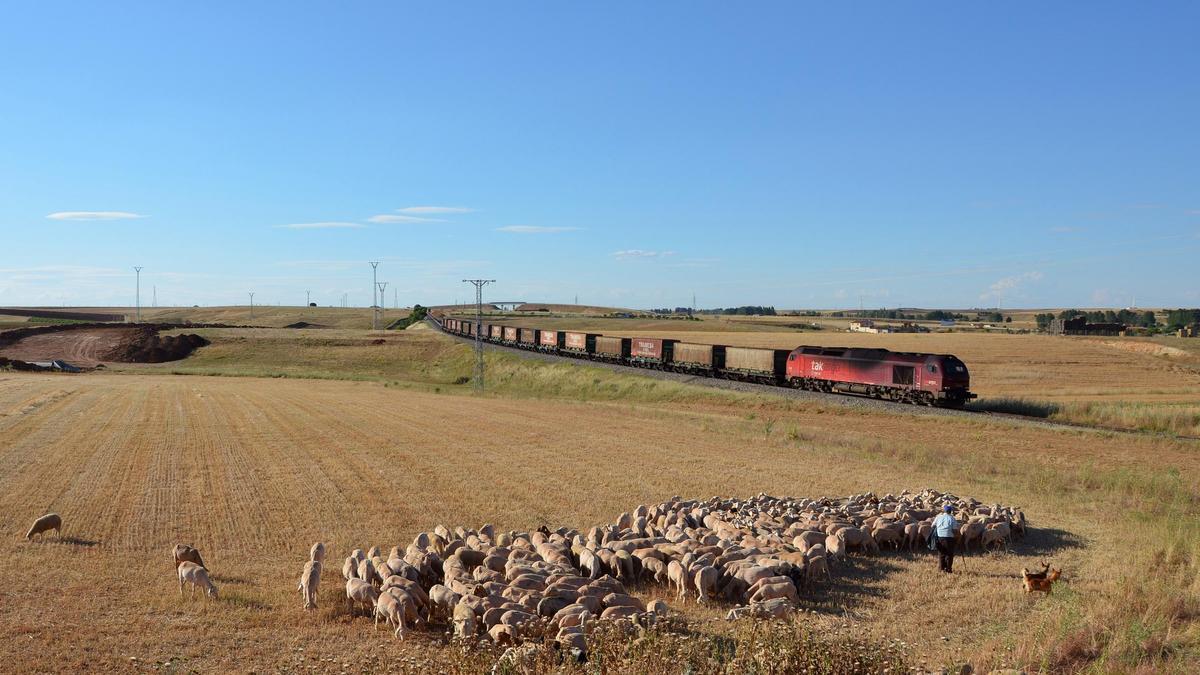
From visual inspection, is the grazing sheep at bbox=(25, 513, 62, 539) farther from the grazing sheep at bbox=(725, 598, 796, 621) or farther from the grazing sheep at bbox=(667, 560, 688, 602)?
the grazing sheep at bbox=(725, 598, 796, 621)

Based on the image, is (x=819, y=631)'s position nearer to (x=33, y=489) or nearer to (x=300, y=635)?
(x=300, y=635)

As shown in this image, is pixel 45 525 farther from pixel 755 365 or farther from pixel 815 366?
pixel 755 365

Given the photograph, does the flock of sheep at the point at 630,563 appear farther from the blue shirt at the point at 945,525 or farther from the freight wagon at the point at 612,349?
the freight wagon at the point at 612,349

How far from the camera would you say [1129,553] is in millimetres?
16750

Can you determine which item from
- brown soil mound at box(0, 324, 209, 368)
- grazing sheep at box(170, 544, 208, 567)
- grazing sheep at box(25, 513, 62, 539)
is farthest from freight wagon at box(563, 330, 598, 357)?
grazing sheep at box(170, 544, 208, 567)

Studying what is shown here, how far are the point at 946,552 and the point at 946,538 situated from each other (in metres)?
0.30

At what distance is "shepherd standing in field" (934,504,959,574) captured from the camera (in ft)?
50.8

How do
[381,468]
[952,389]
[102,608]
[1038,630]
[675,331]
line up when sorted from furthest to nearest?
[675,331] → [952,389] → [381,468] → [102,608] → [1038,630]

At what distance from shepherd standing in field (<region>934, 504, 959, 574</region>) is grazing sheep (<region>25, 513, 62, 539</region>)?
59.1 feet

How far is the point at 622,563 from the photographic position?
1549cm

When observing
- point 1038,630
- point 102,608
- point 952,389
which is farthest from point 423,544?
point 952,389

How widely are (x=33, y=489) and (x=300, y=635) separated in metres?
16.0

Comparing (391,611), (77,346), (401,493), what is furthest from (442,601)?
(77,346)

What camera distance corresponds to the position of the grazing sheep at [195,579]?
14505 millimetres
